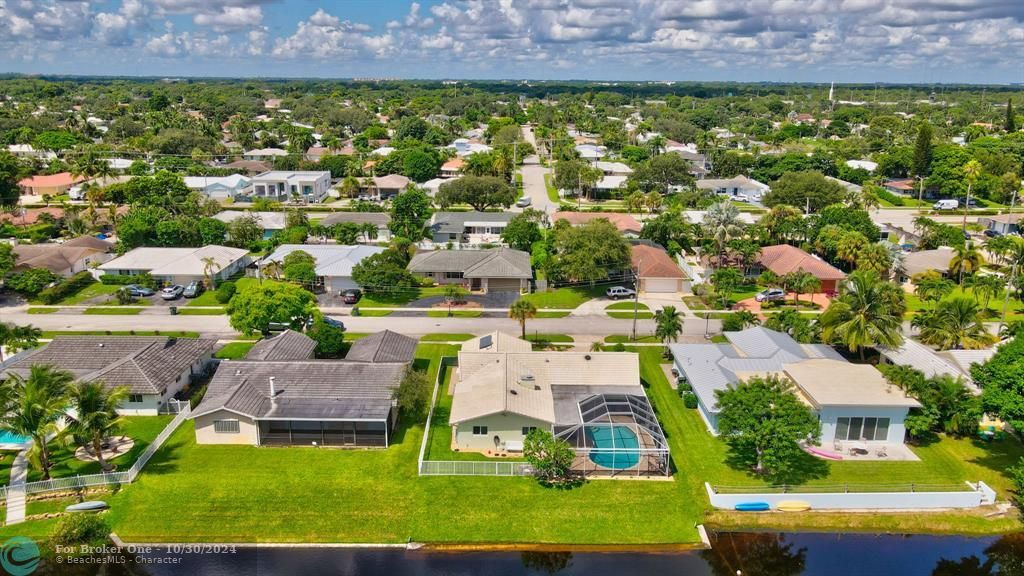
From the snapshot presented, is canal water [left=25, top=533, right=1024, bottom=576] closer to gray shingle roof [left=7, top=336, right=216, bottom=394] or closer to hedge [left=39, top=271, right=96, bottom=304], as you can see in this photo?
gray shingle roof [left=7, top=336, right=216, bottom=394]

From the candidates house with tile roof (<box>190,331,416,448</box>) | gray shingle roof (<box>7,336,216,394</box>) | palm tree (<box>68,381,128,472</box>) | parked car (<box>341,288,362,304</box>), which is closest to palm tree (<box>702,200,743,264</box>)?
parked car (<box>341,288,362,304</box>)

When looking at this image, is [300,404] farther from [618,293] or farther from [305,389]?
[618,293]

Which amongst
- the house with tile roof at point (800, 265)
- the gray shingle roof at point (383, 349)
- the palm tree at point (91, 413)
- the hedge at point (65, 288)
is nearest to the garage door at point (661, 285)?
the house with tile roof at point (800, 265)

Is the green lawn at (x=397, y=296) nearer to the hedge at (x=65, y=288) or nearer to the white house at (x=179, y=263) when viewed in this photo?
the white house at (x=179, y=263)

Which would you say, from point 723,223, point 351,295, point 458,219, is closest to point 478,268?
point 351,295

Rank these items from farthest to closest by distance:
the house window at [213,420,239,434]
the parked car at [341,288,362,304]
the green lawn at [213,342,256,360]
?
the parked car at [341,288,362,304], the green lawn at [213,342,256,360], the house window at [213,420,239,434]

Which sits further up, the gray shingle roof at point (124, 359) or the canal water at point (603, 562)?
the gray shingle roof at point (124, 359)
